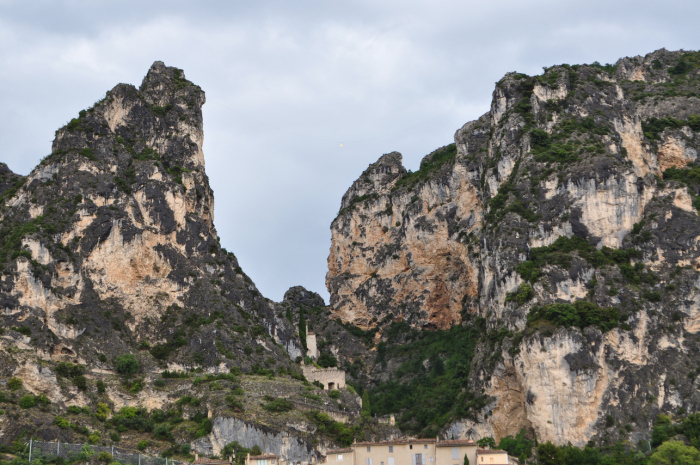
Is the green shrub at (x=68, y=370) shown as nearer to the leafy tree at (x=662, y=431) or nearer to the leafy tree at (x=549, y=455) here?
the leafy tree at (x=549, y=455)

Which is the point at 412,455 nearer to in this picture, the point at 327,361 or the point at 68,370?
the point at 68,370

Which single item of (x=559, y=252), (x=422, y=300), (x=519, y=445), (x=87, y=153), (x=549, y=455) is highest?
(x=87, y=153)

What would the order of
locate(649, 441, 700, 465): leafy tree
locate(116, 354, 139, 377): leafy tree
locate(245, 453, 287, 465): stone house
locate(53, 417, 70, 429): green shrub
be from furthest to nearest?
locate(116, 354, 139, 377): leafy tree, locate(649, 441, 700, 465): leafy tree, locate(53, 417, 70, 429): green shrub, locate(245, 453, 287, 465): stone house

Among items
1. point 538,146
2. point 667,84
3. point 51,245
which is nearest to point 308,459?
point 51,245

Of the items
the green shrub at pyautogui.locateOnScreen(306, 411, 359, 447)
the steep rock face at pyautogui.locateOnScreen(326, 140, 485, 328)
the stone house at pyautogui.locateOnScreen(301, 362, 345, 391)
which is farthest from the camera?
the steep rock face at pyautogui.locateOnScreen(326, 140, 485, 328)

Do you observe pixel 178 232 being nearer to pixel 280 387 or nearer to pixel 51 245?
pixel 51 245

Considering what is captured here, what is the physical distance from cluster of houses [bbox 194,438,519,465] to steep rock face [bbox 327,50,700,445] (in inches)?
703

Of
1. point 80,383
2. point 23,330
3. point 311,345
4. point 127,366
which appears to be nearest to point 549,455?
point 127,366

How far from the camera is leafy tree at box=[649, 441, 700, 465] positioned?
82.9 metres

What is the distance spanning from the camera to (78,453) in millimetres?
75125

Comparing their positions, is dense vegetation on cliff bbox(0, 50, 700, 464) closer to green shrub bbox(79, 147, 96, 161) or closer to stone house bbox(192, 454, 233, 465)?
green shrub bbox(79, 147, 96, 161)

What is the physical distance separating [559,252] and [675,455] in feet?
97.3

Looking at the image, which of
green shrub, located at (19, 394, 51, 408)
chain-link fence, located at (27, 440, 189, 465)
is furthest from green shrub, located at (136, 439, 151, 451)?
green shrub, located at (19, 394, 51, 408)

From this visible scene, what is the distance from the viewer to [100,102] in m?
123
